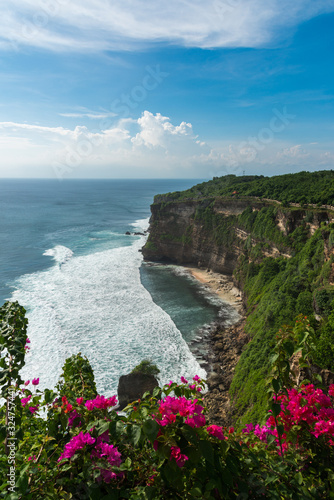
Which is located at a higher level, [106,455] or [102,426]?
[102,426]

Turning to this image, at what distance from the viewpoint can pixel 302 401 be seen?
455cm

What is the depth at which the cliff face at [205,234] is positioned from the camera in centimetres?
5125

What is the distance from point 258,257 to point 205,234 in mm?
17945

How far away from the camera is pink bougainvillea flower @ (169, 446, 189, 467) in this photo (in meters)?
3.15

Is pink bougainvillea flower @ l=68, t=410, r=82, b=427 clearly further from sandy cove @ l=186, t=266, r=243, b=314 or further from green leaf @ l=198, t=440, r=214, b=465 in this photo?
sandy cove @ l=186, t=266, r=243, b=314

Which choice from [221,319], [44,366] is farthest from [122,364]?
[221,319]

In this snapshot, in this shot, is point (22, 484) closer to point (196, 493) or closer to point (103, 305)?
point (196, 493)

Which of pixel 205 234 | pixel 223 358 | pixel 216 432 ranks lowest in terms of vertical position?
pixel 223 358

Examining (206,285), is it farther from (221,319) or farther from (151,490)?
(151,490)

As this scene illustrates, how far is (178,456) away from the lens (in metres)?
3.17

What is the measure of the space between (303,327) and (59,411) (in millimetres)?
4184

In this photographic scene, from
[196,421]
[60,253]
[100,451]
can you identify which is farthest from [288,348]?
[60,253]

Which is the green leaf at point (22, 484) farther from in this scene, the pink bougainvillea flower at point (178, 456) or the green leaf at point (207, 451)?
the green leaf at point (207, 451)

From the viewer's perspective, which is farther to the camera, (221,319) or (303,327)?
(221,319)
